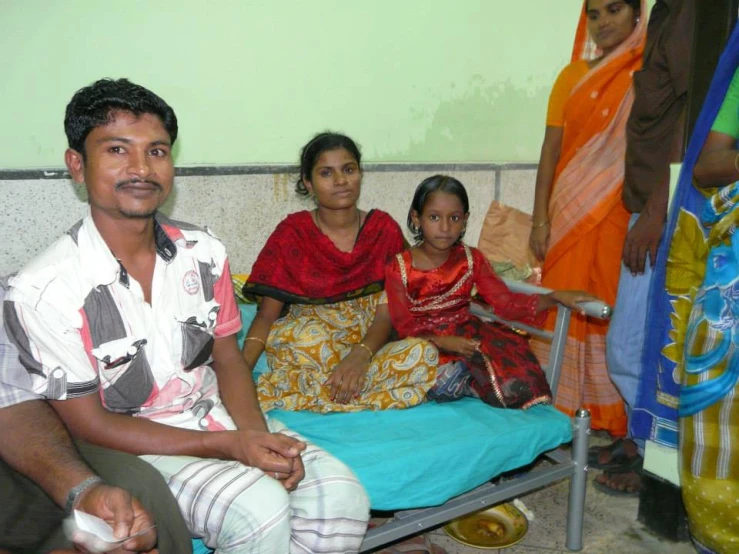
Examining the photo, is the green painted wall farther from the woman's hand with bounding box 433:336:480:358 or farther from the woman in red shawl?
the woman's hand with bounding box 433:336:480:358

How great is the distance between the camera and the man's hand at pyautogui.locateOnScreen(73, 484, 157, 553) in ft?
4.19

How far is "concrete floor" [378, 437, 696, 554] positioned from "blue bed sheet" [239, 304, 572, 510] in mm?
451

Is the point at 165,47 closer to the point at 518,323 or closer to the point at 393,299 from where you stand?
the point at 393,299

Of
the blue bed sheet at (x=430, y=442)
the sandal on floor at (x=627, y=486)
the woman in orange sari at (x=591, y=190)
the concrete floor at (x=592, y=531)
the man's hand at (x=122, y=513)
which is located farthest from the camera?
the woman in orange sari at (x=591, y=190)

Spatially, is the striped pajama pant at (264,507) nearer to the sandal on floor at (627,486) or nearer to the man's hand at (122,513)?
the man's hand at (122,513)

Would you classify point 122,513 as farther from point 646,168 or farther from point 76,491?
point 646,168

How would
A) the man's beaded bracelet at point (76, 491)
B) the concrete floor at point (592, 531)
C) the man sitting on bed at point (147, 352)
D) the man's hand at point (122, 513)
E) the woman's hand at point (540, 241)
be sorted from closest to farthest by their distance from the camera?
the man's hand at point (122, 513) → the man's beaded bracelet at point (76, 491) → the man sitting on bed at point (147, 352) → the concrete floor at point (592, 531) → the woman's hand at point (540, 241)

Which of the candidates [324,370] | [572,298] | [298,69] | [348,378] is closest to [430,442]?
[348,378]

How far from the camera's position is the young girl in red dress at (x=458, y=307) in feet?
7.84

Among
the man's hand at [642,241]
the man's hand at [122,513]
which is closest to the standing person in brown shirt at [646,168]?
the man's hand at [642,241]

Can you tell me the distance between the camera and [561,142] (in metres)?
3.17

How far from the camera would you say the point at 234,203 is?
2.99 metres

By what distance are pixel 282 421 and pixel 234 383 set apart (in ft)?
1.03

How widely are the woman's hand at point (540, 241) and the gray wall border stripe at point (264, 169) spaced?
71cm
